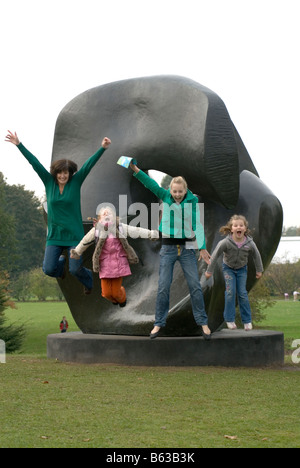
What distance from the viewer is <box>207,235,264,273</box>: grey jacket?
33.9 ft

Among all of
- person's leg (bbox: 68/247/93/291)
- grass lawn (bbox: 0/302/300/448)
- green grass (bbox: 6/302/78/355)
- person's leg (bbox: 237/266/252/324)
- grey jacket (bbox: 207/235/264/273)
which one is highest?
grey jacket (bbox: 207/235/264/273)

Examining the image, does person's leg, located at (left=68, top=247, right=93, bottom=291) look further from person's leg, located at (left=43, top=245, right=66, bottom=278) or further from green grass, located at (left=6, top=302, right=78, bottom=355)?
green grass, located at (left=6, top=302, right=78, bottom=355)

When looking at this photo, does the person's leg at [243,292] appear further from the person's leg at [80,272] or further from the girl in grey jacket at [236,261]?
the person's leg at [80,272]

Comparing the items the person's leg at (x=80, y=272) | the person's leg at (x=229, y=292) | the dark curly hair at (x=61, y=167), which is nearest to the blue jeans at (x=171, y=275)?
the person's leg at (x=229, y=292)

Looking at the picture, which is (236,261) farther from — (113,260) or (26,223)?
(26,223)

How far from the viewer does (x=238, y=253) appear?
1041cm

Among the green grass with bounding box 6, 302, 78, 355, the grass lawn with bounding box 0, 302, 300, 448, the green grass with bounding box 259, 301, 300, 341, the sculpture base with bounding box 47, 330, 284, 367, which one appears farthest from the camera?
the green grass with bounding box 259, 301, 300, 341

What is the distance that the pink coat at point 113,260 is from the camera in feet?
32.1

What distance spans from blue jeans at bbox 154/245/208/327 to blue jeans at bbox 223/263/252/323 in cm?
85

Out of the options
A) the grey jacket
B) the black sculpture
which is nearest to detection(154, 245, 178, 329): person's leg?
the grey jacket

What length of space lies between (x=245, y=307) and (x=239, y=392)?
8.16ft

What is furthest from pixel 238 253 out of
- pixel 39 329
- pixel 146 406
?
pixel 39 329
